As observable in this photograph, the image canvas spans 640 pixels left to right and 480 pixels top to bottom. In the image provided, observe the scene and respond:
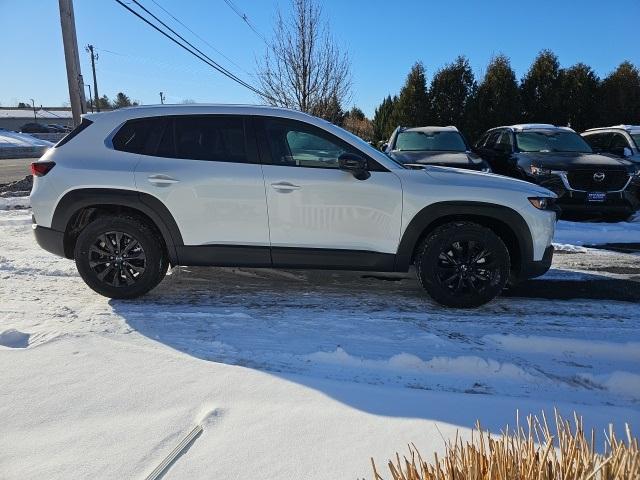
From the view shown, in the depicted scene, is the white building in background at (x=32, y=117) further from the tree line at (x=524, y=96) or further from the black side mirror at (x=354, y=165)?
the black side mirror at (x=354, y=165)

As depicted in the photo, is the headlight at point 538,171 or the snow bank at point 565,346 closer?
the snow bank at point 565,346

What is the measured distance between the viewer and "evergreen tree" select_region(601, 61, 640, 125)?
18.7 metres

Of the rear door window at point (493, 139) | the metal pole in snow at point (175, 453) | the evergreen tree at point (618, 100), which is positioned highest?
the evergreen tree at point (618, 100)

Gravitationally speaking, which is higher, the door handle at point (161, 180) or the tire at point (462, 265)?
the door handle at point (161, 180)

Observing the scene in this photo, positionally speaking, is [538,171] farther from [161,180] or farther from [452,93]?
[452,93]

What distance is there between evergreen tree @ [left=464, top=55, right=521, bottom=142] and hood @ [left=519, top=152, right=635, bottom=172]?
9766 millimetres

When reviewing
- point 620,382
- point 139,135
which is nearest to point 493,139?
point 620,382

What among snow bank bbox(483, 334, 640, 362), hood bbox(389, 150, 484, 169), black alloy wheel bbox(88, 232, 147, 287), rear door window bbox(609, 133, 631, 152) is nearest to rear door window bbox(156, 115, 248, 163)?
black alloy wheel bbox(88, 232, 147, 287)

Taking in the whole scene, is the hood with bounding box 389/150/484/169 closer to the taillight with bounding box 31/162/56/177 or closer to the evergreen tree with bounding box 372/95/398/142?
the taillight with bounding box 31/162/56/177

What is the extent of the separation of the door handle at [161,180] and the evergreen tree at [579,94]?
1831cm

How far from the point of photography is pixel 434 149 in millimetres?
9633

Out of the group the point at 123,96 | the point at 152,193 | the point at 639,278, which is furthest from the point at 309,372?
the point at 123,96

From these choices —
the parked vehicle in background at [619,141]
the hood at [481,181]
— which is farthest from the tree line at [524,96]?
the hood at [481,181]

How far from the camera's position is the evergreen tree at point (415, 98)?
1892cm
